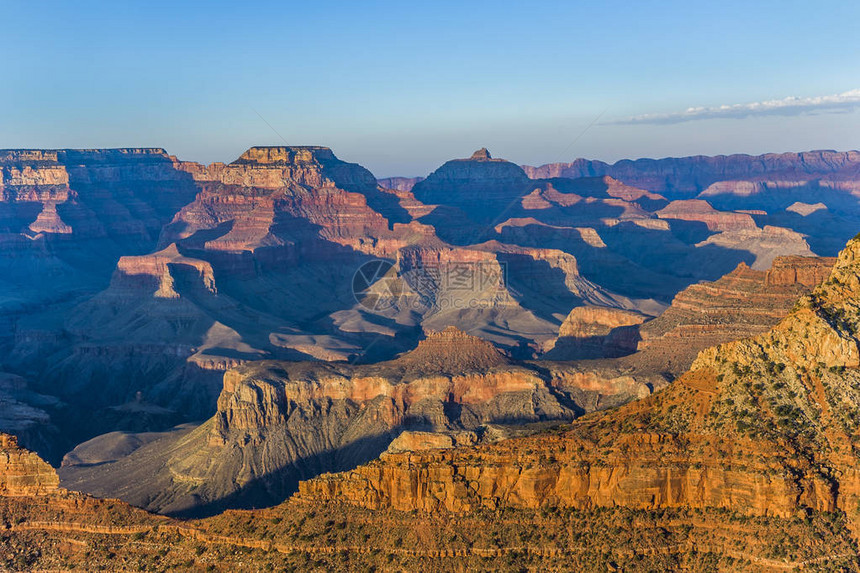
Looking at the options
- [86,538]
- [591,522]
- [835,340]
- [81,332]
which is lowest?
[81,332]

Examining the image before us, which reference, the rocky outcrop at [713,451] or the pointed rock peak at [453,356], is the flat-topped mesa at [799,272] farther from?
the rocky outcrop at [713,451]

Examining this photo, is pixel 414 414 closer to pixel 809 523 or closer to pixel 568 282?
pixel 809 523

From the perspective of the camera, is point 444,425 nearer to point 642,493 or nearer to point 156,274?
point 642,493

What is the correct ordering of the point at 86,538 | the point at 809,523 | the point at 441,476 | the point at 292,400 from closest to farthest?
the point at 809,523
the point at 441,476
the point at 86,538
the point at 292,400

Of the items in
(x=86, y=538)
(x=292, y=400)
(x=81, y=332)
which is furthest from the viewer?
(x=81, y=332)

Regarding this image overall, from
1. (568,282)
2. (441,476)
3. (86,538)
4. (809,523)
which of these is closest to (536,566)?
(441,476)

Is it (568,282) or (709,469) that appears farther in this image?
(568,282)

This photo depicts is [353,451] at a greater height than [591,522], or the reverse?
[591,522]

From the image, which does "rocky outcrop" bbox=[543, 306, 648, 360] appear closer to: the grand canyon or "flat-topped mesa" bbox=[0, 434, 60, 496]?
the grand canyon
